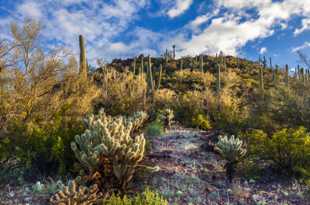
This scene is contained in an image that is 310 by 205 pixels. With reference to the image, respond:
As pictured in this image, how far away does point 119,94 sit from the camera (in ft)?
45.8

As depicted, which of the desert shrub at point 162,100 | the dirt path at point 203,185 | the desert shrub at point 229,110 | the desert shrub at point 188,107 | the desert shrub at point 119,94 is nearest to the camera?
the dirt path at point 203,185

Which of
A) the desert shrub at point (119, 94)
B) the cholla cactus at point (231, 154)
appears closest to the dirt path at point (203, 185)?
the cholla cactus at point (231, 154)

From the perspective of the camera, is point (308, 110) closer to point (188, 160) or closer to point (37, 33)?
point (188, 160)

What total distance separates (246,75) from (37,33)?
30.2m

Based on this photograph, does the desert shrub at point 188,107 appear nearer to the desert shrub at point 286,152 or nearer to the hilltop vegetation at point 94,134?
the hilltop vegetation at point 94,134

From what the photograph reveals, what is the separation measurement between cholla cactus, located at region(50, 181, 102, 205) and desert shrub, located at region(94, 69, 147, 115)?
8.37 meters

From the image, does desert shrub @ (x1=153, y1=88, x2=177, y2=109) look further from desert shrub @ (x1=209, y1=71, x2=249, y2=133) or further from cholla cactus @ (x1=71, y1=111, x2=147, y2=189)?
cholla cactus @ (x1=71, y1=111, x2=147, y2=189)

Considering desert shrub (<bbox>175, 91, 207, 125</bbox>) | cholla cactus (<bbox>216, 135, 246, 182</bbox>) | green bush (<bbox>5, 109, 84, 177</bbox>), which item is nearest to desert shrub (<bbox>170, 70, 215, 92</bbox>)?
desert shrub (<bbox>175, 91, 207, 125</bbox>)

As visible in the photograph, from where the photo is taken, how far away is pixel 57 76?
9.84 meters

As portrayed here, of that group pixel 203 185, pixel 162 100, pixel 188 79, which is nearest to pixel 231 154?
pixel 203 185

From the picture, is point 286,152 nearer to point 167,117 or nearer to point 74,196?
point 74,196

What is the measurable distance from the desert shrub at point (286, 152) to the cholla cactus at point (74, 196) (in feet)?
11.3

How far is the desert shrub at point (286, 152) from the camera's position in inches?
239

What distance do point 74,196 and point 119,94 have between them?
32.5 ft
